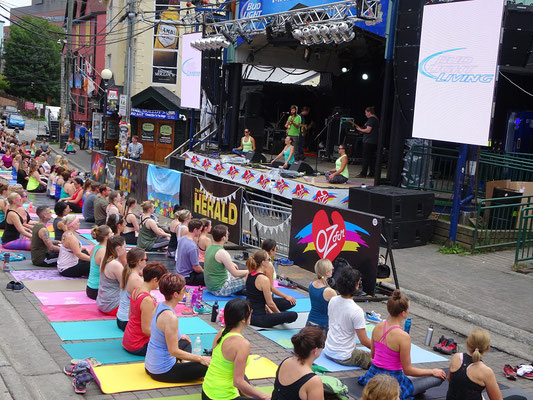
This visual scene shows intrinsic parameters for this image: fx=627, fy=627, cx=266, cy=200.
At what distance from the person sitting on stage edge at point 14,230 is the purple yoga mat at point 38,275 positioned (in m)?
1.69

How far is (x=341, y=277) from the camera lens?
7.44m

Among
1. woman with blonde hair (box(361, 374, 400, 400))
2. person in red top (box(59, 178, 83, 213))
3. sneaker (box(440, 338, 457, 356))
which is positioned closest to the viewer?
woman with blonde hair (box(361, 374, 400, 400))

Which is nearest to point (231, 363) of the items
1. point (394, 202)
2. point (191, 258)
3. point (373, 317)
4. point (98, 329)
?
point (98, 329)

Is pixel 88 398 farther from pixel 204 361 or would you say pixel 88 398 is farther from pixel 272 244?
pixel 272 244

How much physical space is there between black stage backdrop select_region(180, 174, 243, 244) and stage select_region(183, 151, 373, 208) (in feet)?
5.45

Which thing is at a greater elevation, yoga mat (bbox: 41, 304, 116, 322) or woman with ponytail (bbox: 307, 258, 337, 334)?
woman with ponytail (bbox: 307, 258, 337, 334)

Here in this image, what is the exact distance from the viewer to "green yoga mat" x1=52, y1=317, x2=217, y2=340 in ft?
26.8

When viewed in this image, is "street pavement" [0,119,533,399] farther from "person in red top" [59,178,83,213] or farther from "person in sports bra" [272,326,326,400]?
"person in red top" [59,178,83,213]

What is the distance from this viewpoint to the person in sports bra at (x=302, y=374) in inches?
199

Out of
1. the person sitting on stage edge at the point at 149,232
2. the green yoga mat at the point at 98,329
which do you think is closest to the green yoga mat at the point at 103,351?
the green yoga mat at the point at 98,329

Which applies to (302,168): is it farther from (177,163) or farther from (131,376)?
(131,376)

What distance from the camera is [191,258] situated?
11031 millimetres

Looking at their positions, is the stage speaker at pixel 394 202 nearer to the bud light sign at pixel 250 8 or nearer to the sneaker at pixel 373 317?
the sneaker at pixel 373 317

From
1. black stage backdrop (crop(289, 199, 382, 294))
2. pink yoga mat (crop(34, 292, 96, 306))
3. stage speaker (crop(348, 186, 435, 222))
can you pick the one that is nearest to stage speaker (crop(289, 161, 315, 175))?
stage speaker (crop(348, 186, 435, 222))
